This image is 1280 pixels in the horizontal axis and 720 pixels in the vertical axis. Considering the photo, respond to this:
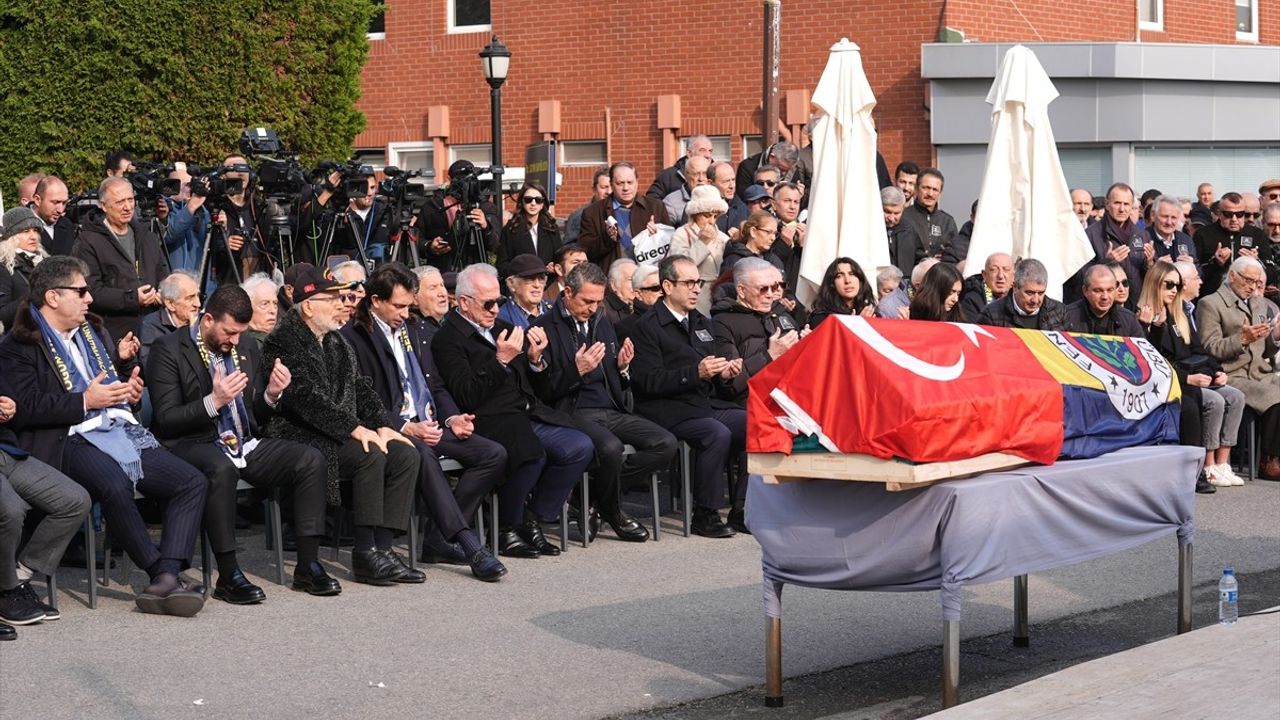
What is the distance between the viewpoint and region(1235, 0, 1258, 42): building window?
2672 centimetres

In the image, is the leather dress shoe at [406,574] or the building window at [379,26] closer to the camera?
the leather dress shoe at [406,574]

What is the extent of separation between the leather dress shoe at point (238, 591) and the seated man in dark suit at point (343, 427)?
676mm

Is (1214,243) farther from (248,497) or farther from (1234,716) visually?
(1234,716)

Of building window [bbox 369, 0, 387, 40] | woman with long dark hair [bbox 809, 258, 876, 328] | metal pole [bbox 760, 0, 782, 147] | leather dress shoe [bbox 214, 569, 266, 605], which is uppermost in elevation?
building window [bbox 369, 0, 387, 40]

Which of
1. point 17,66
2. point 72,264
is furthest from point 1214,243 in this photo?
point 17,66

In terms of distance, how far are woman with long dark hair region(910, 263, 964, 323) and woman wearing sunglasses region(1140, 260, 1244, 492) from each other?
2.84m

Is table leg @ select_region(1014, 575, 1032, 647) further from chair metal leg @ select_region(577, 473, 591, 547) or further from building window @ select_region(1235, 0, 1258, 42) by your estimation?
building window @ select_region(1235, 0, 1258, 42)

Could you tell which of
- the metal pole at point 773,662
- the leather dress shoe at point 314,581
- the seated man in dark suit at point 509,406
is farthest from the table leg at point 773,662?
the seated man in dark suit at point 509,406

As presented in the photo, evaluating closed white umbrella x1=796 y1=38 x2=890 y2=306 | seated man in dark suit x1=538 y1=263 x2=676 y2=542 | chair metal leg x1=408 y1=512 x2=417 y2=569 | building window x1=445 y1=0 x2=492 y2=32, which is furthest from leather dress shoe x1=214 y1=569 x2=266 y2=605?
building window x1=445 y1=0 x2=492 y2=32

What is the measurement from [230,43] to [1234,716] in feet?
52.8

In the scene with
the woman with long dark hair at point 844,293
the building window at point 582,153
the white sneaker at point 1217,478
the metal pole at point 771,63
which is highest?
the metal pole at point 771,63

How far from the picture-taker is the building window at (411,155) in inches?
1027

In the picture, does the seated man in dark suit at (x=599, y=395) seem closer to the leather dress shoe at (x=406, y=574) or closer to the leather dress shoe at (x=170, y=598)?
the leather dress shoe at (x=406, y=574)

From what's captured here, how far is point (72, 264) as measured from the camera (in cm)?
898
